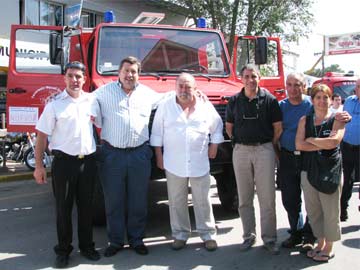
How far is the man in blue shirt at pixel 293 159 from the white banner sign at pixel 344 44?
2999 cm

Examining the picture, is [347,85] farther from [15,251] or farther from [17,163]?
[15,251]

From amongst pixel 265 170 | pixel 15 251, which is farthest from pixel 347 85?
pixel 15 251

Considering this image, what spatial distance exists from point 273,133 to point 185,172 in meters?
0.93

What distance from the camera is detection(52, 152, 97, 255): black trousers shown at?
4.21 meters

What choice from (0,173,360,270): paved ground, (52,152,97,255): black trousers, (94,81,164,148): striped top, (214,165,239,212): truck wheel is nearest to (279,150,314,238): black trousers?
(0,173,360,270): paved ground

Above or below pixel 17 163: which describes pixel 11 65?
above

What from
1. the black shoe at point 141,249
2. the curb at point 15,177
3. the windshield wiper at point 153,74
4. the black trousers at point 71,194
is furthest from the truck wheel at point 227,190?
the curb at point 15,177

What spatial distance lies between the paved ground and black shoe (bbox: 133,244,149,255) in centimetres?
5

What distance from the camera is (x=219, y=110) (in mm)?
5211

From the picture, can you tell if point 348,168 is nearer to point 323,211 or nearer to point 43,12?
point 323,211

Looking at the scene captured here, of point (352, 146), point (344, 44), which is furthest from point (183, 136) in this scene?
point (344, 44)

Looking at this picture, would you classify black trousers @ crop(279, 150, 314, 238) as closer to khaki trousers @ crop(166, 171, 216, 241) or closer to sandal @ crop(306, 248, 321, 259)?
sandal @ crop(306, 248, 321, 259)

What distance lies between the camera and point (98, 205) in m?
5.21

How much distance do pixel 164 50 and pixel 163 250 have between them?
2.56 meters
